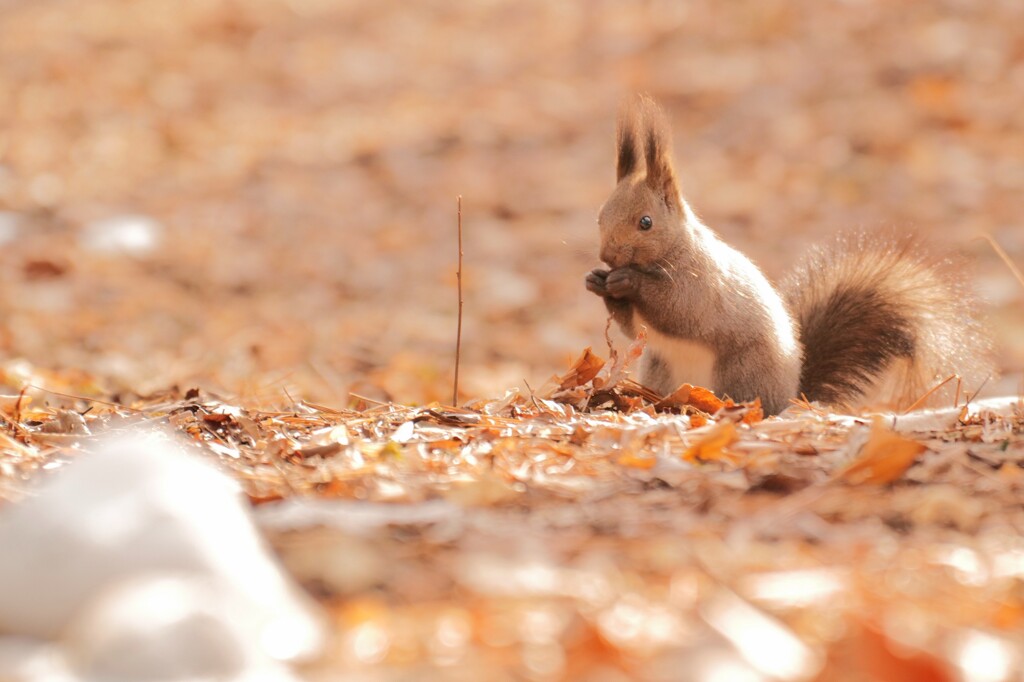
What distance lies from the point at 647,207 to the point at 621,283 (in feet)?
0.72

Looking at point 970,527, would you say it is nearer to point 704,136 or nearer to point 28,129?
point 704,136

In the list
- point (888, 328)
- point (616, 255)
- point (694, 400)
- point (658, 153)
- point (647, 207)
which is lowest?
point (694, 400)

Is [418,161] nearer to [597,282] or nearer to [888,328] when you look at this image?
[597,282]

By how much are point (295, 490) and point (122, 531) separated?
0.59 metres

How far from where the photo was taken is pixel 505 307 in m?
6.13

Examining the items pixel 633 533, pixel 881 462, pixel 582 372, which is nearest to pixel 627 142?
pixel 582 372

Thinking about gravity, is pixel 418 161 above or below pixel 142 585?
above

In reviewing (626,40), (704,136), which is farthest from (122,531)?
(626,40)

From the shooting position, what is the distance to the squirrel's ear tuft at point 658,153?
142 inches

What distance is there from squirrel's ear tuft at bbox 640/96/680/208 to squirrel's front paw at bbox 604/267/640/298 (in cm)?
23

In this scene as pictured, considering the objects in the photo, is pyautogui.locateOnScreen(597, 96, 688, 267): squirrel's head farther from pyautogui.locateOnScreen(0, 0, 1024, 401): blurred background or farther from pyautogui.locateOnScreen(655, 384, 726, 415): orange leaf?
pyautogui.locateOnScreen(0, 0, 1024, 401): blurred background

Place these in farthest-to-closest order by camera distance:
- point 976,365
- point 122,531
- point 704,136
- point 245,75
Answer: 1. point 245,75
2. point 704,136
3. point 976,365
4. point 122,531

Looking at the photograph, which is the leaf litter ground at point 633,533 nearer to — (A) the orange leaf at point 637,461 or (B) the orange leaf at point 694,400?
(A) the orange leaf at point 637,461

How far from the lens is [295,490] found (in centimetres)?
219
